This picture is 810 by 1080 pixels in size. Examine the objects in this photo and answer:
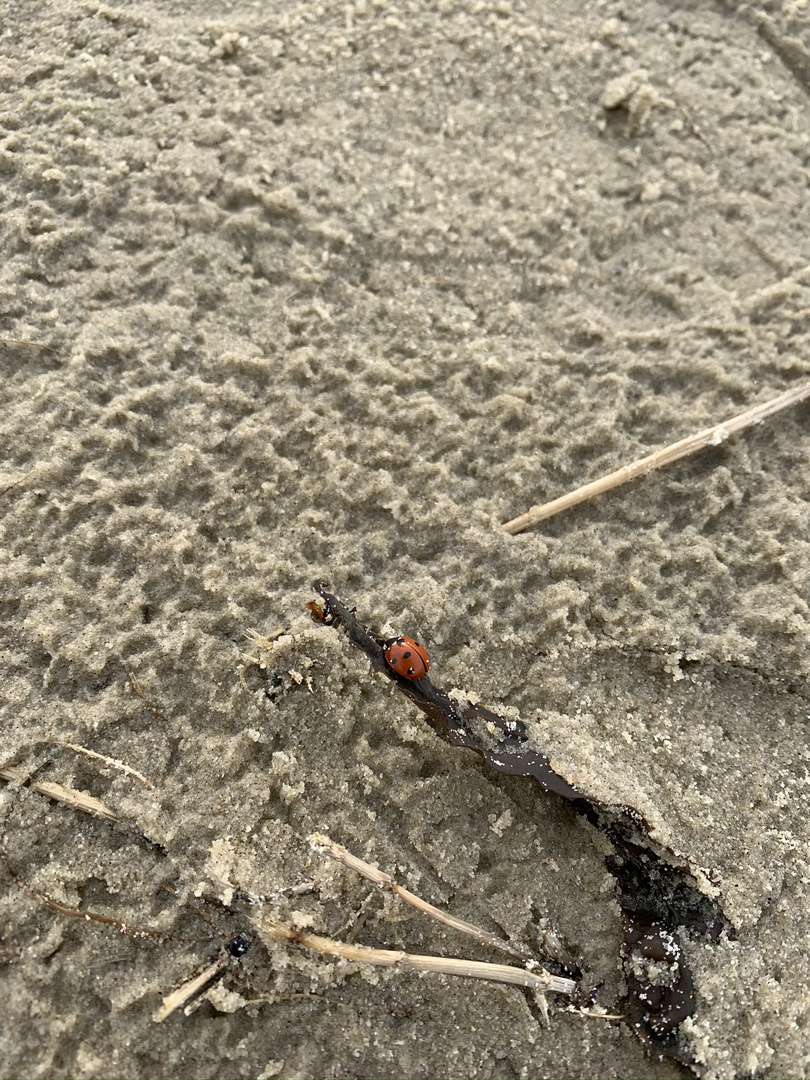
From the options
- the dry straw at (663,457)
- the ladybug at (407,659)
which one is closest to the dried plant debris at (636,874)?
the ladybug at (407,659)

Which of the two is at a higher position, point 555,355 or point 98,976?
point 555,355

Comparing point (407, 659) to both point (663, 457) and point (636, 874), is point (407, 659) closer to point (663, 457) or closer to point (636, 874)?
point (636, 874)

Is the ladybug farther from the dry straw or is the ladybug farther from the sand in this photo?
the dry straw

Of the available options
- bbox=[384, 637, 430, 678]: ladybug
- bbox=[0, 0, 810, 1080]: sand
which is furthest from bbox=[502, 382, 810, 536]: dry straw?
bbox=[384, 637, 430, 678]: ladybug

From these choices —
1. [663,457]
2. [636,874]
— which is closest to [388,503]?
[663,457]

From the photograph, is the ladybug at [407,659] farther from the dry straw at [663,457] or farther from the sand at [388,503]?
the dry straw at [663,457]

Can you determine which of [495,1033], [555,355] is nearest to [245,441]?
[555,355]

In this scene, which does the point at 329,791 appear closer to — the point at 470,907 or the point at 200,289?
the point at 470,907
